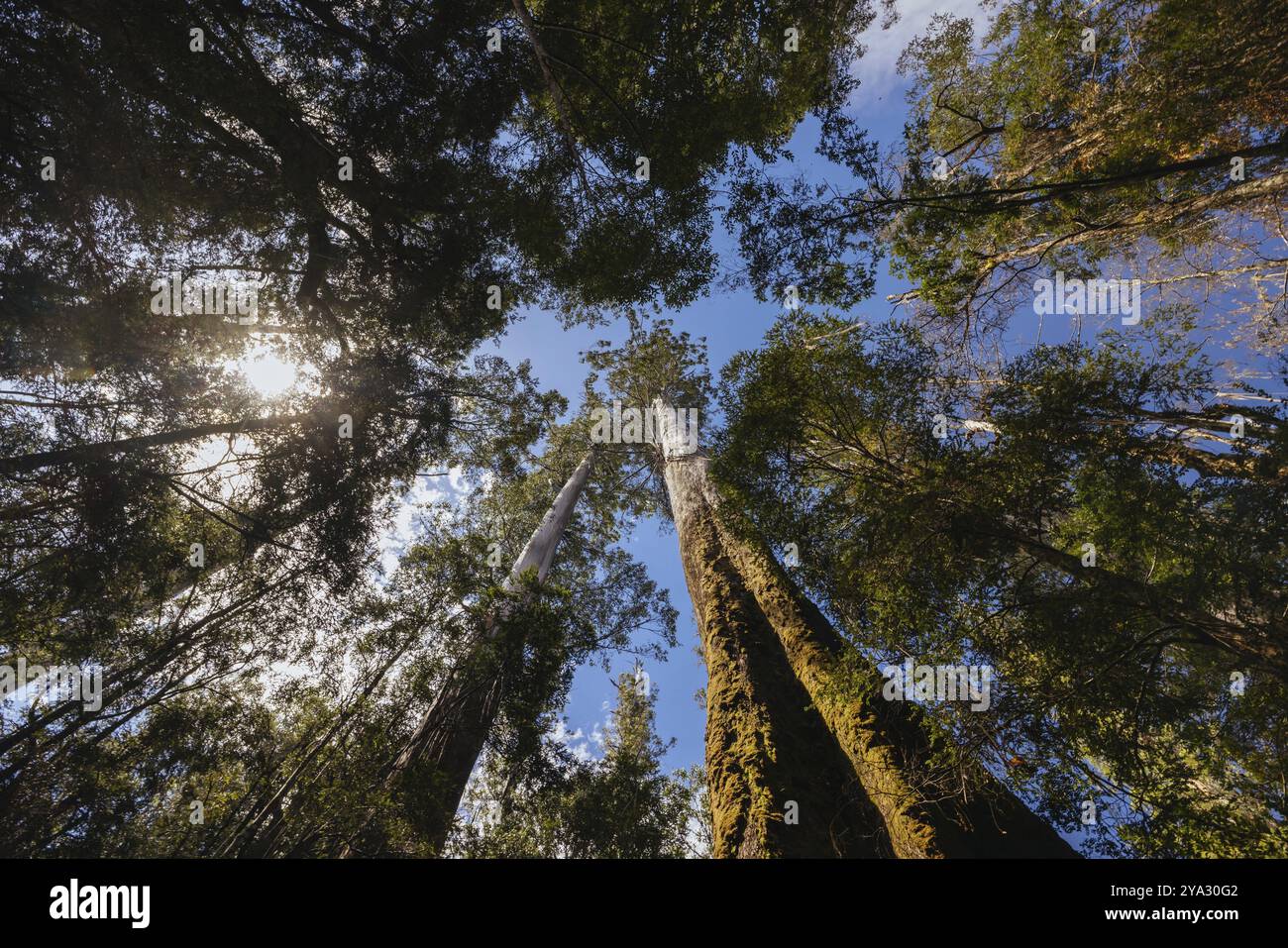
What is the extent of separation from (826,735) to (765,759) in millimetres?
756

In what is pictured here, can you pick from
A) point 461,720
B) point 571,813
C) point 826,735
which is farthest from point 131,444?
point 826,735

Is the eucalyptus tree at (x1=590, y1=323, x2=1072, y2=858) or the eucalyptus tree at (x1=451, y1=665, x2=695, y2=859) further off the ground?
the eucalyptus tree at (x1=590, y1=323, x2=1072, y2=858)

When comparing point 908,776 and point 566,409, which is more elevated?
point 566,409

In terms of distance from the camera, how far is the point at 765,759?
4082 millimetres

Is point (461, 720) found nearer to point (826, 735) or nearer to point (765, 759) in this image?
point (765, 759)

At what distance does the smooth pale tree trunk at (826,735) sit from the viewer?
311 cm

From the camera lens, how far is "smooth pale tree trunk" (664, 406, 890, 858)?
3.58 m

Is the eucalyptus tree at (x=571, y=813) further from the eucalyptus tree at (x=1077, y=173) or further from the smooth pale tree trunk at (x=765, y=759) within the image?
the eucalyptus tree at (x=1077, y=173)

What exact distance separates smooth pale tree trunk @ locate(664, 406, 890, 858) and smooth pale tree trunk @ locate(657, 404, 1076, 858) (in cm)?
1

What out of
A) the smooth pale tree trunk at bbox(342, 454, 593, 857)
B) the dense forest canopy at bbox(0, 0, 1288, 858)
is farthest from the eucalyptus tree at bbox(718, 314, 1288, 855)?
the smooth pale tree trunk at bbox(342, 454, 593, 857)

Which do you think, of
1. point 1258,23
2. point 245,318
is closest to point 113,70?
point 245,318

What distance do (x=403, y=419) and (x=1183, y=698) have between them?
317 inches

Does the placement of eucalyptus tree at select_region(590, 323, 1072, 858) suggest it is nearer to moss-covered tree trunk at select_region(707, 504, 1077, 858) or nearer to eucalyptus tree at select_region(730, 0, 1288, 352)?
moss-covered tree trunk at select_region(707, 504, 1077, 858)

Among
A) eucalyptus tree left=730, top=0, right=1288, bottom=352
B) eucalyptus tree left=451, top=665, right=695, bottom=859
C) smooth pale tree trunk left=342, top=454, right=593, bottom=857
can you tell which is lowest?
eucalyptus tree left=451, top=665, right=695, bottom=859
